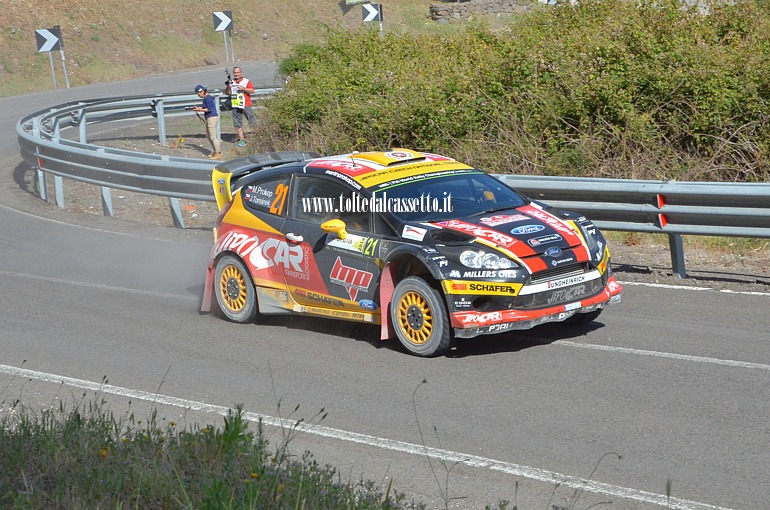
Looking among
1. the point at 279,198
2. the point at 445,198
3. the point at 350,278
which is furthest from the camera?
the point at 279,198

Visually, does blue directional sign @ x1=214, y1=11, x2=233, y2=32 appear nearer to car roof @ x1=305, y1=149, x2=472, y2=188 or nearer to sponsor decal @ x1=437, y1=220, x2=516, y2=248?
car roof @ x1=305, y1=149, x2=472, y2=188

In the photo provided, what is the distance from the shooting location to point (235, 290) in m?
9.91

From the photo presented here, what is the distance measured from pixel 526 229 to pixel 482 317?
90 centimetres

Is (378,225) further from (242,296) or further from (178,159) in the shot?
(178,159)

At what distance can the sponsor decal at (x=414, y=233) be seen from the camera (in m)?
8.27

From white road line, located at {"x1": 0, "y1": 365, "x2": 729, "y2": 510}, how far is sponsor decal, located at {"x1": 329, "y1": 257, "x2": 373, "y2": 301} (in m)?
1.92

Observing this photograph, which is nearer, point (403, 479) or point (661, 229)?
point (403, 479)

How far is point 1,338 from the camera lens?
9570 millimetres

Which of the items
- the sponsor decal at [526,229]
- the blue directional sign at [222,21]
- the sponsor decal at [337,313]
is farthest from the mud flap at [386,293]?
the blue directional sign at [222,21]

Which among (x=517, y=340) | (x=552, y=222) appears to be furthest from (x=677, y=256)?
(x=517, y=340)

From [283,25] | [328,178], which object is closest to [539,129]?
[328,178]

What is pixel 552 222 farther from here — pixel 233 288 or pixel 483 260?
pixel 233 288

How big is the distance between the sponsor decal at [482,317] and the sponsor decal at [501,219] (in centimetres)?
85

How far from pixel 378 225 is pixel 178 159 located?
783 cm
